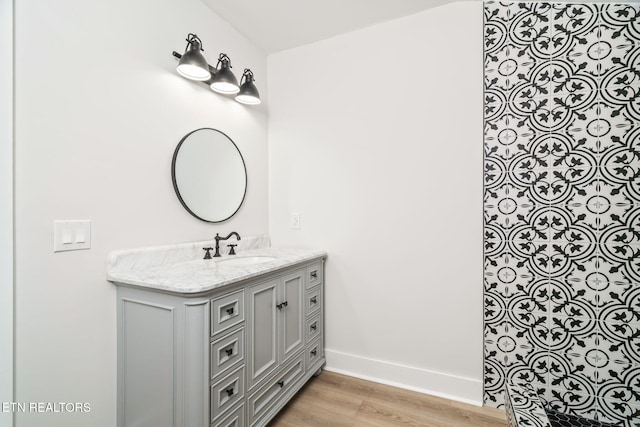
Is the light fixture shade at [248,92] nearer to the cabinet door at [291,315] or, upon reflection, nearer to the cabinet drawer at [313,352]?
the cabinet door at [291,315]

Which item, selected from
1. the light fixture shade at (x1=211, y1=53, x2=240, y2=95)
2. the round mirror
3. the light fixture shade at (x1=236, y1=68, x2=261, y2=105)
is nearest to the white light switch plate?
the round mirror

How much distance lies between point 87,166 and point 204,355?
101cm

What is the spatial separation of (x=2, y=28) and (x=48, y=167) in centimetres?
53

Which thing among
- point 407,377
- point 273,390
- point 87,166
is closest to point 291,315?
point 273,390

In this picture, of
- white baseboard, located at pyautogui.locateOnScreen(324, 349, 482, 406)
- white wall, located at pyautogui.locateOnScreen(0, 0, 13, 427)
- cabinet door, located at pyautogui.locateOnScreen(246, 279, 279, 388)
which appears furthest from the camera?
white baseboard, located at pyautogui.locateOnScreen(324, 349, 482, 406)

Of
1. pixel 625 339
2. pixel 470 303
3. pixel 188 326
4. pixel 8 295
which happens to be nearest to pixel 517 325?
pixel 470 303

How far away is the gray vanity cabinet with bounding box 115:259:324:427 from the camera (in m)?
1.18

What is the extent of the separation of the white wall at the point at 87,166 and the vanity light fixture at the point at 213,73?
0.34ft

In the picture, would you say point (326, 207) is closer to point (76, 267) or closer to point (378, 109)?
point (378, 109)

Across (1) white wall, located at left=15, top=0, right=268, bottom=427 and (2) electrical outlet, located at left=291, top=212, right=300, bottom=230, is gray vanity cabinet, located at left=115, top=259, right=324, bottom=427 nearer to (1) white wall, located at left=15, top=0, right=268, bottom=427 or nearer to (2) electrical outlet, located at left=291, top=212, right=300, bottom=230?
(1) white wall, located at left=15, top=0, right=268, bottom=427

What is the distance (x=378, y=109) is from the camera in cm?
209

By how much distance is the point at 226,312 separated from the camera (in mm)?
1306

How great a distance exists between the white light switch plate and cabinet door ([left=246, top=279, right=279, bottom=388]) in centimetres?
77

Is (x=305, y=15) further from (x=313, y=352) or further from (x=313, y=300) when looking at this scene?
(x=313, y=352)
